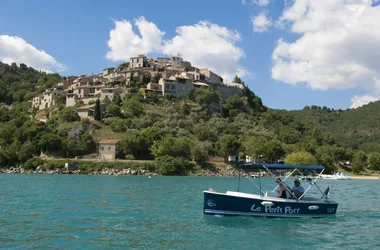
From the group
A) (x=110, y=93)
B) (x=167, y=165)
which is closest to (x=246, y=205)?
(x=167, y=165)

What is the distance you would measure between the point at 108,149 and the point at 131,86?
3895 cm

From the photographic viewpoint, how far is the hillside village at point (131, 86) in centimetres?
11575

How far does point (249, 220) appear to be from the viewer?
22.4m

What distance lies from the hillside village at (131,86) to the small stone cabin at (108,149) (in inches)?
716

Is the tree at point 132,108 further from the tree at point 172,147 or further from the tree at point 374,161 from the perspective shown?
the tree at point 374,161

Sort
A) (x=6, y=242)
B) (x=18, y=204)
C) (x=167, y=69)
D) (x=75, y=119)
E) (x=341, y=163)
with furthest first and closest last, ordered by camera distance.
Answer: (x=167, y=69) → (x=341, y=163) → (x=75, y=119) → (x=18, y=204) → (x=6, y=242)

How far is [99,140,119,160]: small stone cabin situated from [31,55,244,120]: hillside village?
1818 centimetres

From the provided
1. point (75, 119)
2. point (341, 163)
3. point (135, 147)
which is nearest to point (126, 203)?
point (135, 147)

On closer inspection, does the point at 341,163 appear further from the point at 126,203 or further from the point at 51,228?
the point at 51,228

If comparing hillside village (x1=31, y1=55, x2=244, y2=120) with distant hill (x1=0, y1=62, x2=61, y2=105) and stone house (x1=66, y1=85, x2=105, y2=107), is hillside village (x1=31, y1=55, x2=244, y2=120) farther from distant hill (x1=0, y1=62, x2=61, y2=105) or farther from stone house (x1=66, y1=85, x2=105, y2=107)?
distant hill (x1=0, y1=62, x2=61, y2=105)

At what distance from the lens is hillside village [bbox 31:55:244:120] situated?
4557 inches

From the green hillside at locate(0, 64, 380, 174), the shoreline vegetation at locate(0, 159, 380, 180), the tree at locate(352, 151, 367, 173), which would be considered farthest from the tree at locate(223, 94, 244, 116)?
the shoreline vegetation at locate(0, 159, 380, 180)

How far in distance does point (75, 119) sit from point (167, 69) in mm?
45642

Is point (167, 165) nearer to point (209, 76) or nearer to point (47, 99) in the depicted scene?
point (47, 99)
